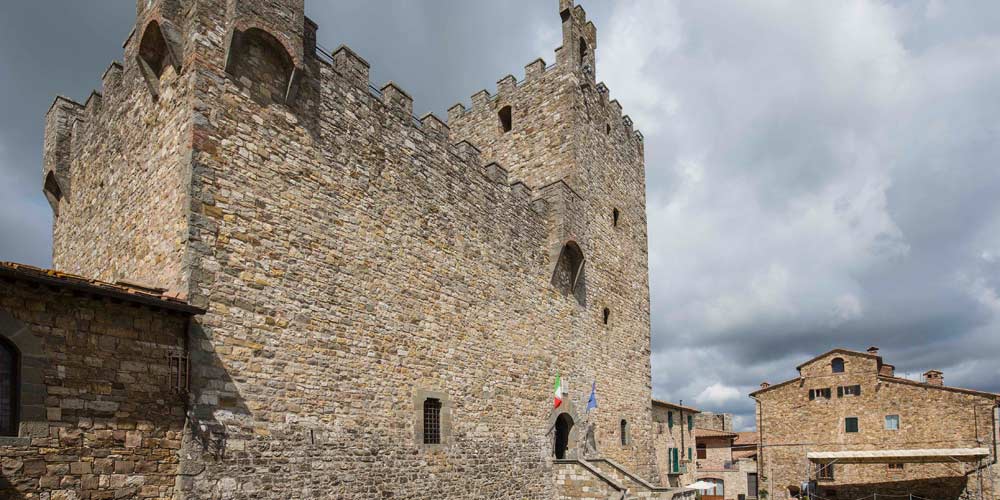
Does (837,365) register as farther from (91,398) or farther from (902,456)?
(91,398)

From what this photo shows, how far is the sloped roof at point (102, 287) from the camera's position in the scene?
702 centimetres

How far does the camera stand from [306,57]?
11.1 meters

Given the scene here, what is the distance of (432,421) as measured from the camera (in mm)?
12789

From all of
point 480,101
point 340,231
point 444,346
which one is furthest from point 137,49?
point 480,101

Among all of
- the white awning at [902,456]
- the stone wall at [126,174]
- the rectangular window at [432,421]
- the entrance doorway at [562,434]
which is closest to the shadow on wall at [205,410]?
the stone wall at [126,174]

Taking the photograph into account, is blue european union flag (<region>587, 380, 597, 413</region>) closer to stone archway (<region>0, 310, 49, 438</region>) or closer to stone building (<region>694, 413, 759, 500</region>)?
stone archway (<region>0, 310, 49, 438</region>)

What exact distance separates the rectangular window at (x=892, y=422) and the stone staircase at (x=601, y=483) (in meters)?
18.2

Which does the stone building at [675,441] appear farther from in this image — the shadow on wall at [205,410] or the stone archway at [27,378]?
the stone archway at [27,378]

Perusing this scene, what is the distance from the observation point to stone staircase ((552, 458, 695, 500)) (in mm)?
15352

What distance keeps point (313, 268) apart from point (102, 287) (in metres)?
3.45

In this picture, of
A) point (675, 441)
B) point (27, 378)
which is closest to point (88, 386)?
point (27, 378)

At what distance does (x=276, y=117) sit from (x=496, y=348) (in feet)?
23.1

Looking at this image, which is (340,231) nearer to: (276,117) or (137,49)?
(276,117)

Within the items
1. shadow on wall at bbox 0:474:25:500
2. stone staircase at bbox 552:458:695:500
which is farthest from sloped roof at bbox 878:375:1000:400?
shadow on wall at bbox 0:474:25:500
